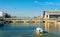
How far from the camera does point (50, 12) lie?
114500mm

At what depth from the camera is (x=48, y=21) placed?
105 m

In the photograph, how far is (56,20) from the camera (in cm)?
10556

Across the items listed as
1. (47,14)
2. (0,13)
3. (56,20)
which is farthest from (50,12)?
(0,13)

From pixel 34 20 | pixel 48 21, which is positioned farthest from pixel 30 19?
pixel 48 21

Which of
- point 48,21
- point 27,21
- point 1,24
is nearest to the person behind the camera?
point 1,24

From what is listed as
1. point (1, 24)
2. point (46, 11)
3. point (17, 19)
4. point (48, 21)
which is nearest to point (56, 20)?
point (48, 21)

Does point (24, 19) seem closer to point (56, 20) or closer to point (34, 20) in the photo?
point (34, 20)

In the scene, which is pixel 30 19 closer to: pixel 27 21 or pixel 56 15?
pixel 27 21

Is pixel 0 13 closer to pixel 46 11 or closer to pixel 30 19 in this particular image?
pixel 30 19

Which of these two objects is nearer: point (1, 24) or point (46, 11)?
point (1, 24)

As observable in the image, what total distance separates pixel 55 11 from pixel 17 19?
910 inches

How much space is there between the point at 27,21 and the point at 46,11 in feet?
42.5

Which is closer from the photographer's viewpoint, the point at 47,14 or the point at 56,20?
the point at 56,20

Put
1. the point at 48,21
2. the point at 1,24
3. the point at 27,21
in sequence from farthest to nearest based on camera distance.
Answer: the point at 27,21, the point at 48,21, the point at 1,24
